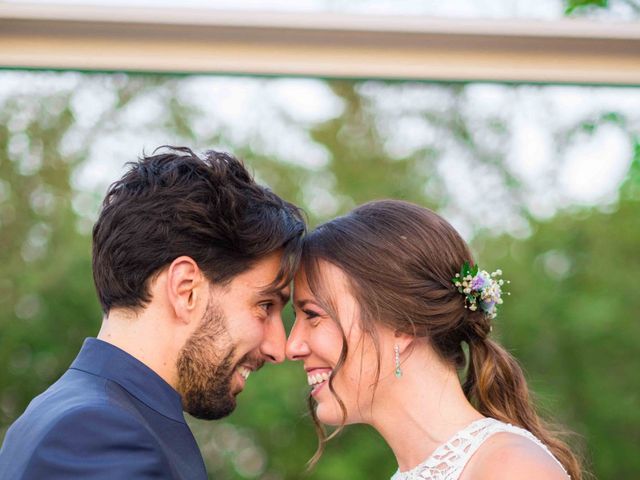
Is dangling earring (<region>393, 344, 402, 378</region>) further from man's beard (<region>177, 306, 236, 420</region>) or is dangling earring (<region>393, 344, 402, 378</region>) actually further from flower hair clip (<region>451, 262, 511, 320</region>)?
man's beard (<region>177, 306, 236, 420</region>)

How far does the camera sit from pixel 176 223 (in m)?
2.19

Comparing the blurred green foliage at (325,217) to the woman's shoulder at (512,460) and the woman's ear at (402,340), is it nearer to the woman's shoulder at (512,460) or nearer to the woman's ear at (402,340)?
the woman's ear at (402,340)

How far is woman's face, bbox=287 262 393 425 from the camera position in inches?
94.3

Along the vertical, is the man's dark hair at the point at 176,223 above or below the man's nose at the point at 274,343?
above

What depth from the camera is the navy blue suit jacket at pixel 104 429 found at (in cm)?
179

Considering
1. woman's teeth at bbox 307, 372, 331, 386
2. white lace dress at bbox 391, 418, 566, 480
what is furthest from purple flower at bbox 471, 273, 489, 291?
woman's teeth at bbox 307, 372, 331, 386

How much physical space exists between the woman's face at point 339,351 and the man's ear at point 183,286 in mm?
352

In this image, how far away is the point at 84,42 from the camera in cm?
211

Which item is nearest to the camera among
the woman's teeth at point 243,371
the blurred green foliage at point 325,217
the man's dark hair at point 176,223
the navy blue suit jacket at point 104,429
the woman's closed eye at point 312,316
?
the navy blue suit jacket at point 104,429

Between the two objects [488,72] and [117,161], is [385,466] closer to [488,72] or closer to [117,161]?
[117,161]

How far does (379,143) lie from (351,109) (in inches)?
14.2

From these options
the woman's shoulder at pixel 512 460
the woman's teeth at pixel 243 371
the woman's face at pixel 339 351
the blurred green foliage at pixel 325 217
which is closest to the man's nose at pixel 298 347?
the woman's face at pixel 339 351

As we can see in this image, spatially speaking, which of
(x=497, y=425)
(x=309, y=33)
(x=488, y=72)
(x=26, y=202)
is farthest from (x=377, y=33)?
(x=26, y=202)

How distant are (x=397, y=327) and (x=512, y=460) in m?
0.44
